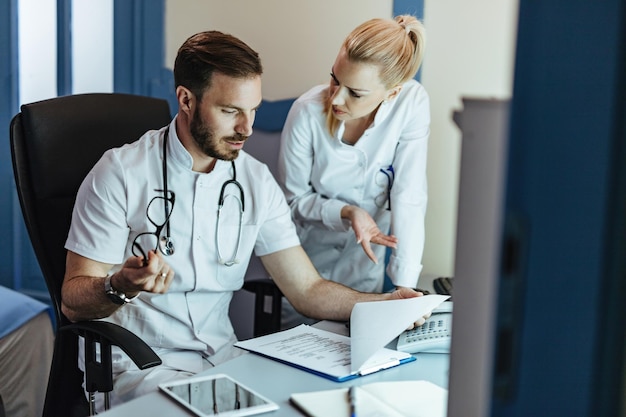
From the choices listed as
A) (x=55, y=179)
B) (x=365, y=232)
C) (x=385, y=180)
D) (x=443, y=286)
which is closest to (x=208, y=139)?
(x=55, y=179)

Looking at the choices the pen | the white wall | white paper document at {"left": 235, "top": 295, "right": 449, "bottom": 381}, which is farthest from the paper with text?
the white wall

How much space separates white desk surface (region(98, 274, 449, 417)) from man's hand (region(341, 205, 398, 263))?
0.47 meters

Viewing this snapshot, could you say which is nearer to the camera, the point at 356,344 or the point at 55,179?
the point at 356,344

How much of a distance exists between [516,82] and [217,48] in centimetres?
153

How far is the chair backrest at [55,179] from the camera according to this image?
1.73 meters

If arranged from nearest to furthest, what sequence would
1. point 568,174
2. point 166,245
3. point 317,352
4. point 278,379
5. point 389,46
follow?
point 568,174 < point 278,379 < point 317,352 < point 166,245 < point 389,46

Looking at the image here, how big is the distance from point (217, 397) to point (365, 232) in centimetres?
86

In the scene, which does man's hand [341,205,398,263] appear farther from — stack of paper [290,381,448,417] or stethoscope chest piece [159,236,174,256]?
stack of paper [290,381,448,417]

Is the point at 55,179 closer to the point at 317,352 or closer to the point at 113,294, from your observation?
the point at 113,294

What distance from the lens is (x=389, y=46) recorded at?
6.40 feet

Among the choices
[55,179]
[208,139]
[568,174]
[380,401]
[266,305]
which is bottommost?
[266,305]

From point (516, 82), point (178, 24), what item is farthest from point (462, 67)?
point (516, 82)

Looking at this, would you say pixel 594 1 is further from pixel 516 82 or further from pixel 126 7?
pixel 126 7

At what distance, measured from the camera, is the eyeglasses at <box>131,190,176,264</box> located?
1739mm
